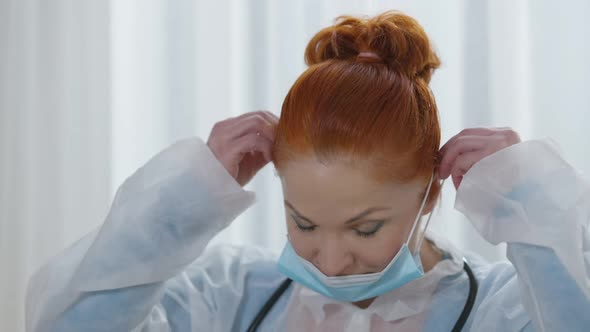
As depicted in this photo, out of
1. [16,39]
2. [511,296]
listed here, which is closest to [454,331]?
[511,296]

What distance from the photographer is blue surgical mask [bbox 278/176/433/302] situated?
1.15 meters

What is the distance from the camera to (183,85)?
6.10 feet

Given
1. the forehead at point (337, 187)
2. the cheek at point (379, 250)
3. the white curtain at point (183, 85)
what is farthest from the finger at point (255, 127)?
the white curtain at point (183, 85)

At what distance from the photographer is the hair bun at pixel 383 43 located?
3.87 feet

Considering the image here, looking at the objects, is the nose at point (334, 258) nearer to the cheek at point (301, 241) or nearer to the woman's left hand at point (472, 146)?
the cheek at point (301, 241)

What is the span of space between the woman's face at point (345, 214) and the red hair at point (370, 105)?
0.07ft

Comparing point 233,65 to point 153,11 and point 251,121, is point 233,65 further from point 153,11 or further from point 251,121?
point 251,121

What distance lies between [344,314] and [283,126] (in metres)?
0.32

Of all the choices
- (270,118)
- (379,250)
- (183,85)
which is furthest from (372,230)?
(183,85)

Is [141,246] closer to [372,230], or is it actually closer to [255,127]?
[255,127]

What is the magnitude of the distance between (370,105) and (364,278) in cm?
25

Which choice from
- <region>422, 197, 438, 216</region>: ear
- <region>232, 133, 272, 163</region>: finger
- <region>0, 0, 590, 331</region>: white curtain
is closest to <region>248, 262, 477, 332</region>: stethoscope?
<region>422, 197, 438, 216</region>: ear

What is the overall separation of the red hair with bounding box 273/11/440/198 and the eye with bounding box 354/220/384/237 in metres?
0.07

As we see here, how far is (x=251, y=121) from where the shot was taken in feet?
4.07
